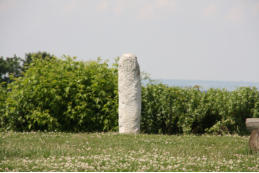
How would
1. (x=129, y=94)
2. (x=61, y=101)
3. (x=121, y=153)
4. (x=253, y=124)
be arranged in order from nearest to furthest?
(x=121, y=153) → (x=253, y=124) → (x=129, y=94) → (x=61, y=101)

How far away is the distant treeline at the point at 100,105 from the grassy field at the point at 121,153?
174 centimetres

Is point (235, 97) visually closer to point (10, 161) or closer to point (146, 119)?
point (146, 119)

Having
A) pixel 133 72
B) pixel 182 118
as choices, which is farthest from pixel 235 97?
pixel 133 72

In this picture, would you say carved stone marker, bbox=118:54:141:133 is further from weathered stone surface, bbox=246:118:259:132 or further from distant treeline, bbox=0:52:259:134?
weathered stone surface, bbox=246:118:259:132

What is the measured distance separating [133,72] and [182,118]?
2.54m

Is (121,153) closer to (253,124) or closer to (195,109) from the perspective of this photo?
(253,124)

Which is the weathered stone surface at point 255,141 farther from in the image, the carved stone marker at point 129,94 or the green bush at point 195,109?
the carved stone marker at point 129,94

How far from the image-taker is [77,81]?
1172 centimetres

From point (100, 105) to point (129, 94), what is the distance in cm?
158

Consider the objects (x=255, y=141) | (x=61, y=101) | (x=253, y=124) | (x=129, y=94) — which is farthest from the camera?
(x=61, y=101)

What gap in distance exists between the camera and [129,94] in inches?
418

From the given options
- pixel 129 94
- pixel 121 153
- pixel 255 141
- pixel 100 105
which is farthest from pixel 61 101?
pixel 255 141

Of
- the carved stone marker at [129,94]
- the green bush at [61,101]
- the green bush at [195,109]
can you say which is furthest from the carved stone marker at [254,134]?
the green bush at [61,101]

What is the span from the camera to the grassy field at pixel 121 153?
611 centimetres
